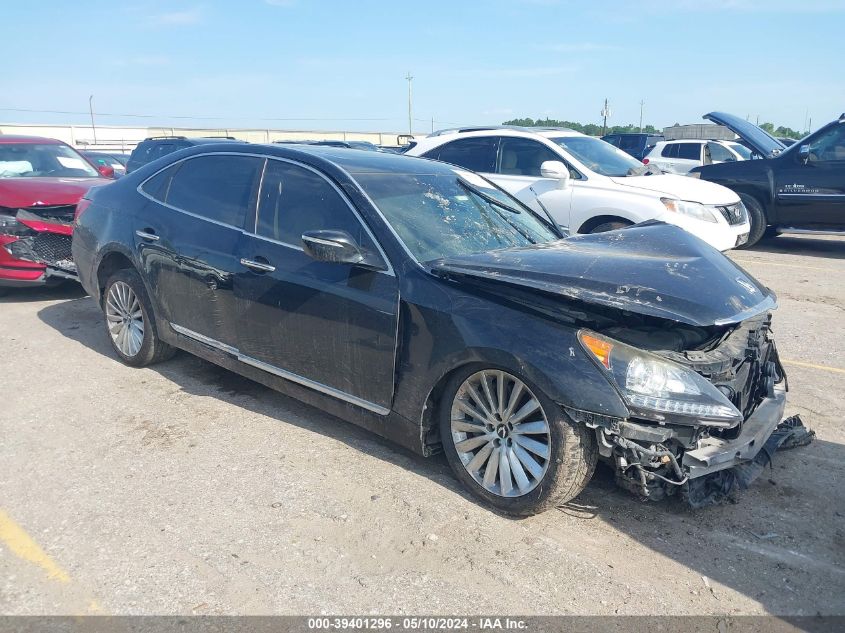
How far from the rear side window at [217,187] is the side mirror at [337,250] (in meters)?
0.90

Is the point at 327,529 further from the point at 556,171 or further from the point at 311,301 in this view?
the point at 556,171

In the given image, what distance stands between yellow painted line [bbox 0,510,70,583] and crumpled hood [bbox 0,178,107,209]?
4638 mm

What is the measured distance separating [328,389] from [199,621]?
5.07 feet

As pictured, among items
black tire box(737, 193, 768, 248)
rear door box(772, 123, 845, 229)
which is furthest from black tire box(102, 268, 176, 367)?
rear door box(772, 123, 845, 229)

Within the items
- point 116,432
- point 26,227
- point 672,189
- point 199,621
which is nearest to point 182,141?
point 26,227

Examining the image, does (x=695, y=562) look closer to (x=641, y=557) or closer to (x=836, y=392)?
(x=641, y=557)

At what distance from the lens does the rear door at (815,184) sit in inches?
418

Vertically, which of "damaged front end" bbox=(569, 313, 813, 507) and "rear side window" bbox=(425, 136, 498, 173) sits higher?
"rear side window" bbox=(425, 136, 498, 173)

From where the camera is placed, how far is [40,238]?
23.7 feet

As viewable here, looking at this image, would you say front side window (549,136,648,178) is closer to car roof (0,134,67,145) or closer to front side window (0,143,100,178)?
front side window (0,143,100,178)

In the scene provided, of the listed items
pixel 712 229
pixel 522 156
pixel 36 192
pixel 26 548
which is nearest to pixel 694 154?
pixel 712 229

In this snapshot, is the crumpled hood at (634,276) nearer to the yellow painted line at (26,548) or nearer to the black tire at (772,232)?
the yellow painted line at (26,548)

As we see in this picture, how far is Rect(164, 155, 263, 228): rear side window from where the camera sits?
452 centimetres

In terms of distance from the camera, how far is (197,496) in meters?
3.58
